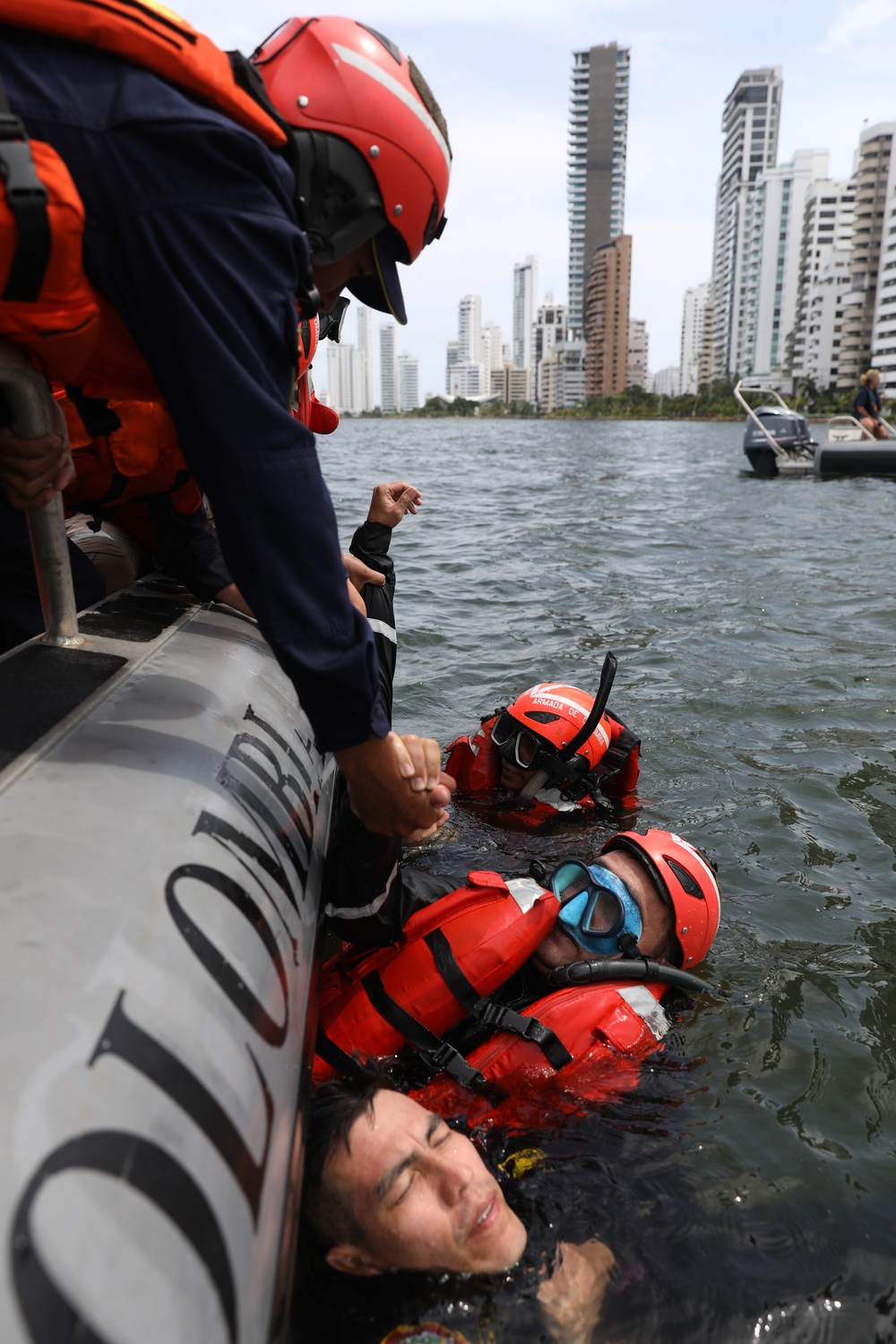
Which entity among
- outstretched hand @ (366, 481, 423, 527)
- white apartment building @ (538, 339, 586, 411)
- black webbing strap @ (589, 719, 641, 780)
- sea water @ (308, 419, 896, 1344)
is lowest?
sea water @ (308, 419, 896, 1344)

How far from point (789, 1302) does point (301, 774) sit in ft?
5.60

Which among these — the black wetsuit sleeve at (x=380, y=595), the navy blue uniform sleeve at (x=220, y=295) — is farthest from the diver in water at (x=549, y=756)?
the navy blue uniform sleeve at (x=220, y=295)

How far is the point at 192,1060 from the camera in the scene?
1392 millimetres

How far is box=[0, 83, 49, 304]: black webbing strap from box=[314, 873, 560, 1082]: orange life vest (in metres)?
2.09

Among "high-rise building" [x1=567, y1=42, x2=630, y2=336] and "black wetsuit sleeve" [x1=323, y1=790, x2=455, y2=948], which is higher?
"high-rise building" [x1=567, y1=42, x2=630, y2=336]

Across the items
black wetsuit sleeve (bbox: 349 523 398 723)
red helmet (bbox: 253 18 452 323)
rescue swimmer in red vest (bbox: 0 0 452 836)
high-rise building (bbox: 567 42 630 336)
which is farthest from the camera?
high-rise building (bbox: 567 42 630 336)

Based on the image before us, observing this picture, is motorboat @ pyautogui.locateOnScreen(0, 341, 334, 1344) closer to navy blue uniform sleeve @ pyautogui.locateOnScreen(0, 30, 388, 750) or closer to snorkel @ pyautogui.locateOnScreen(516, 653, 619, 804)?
navy blue uniform sleeve @ pyautogui.locateOnScreen(0, 30, 388, 750)

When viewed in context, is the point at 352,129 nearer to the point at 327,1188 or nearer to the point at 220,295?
the point at 220,295

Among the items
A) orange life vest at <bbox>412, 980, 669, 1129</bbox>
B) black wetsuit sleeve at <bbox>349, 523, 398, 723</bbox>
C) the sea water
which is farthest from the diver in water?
orange life vest at <bbox>412, 980, 669, 1129</bbox>

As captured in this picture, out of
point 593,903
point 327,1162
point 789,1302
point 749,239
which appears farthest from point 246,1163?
point 749,239

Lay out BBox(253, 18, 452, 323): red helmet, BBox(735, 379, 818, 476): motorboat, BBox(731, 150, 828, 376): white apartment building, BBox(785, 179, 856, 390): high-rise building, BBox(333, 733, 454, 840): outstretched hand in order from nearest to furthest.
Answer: BBox(333, 733, 454, 840): outstretched hand < BBox(253, 18, 452, 323): red helmet < BBox(735, 379, 818, 476): motorboat < BBox(785, 179, 856, 390): high-rise building < BBox(731, 150, 828, 376): white apartment building

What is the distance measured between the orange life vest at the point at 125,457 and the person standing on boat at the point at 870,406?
71.3ft

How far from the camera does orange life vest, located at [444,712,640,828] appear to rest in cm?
474

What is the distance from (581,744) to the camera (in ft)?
14.5
